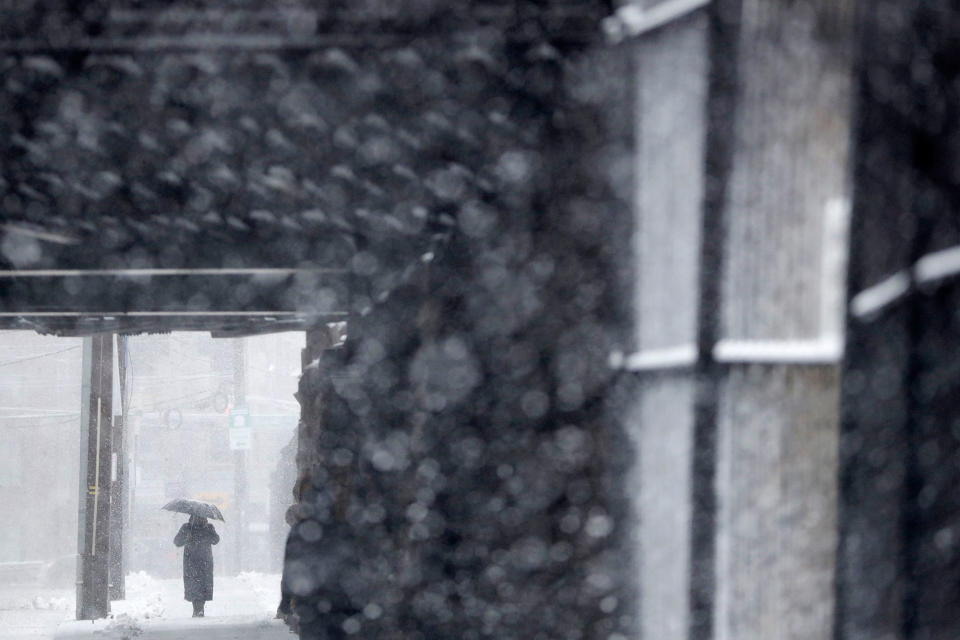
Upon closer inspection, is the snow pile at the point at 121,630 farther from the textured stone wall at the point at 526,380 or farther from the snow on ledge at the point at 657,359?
the snow on ledge at the point at 657,359

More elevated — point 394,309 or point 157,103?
point 157,103

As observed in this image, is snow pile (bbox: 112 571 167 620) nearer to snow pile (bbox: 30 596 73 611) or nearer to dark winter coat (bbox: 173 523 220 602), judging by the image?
dark winter coat (bbox: 173 523 220 602)

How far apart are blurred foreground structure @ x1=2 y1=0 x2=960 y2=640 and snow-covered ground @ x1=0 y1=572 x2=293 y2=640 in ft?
19.9

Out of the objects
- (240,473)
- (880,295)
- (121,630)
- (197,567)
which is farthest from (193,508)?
(240,473)

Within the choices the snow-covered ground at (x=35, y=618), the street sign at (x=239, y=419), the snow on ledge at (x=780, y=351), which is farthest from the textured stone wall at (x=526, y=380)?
the street sign at (x=239, y=419)

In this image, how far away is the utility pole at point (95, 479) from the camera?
10.6 metres

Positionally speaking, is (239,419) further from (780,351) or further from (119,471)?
(780,351)

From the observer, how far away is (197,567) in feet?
36.7

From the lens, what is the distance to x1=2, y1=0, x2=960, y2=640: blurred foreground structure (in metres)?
2.18

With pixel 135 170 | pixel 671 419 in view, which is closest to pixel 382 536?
pixel 671 419

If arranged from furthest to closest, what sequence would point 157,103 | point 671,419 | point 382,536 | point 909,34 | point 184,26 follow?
point 382,536 → point 157,103 → point 184,26 → point 671,419 → point 909,34

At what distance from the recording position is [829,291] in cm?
228

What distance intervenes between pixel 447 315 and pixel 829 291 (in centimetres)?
141

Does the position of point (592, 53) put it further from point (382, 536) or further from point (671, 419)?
point (382, 536)
